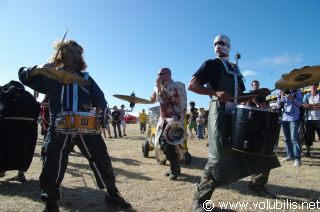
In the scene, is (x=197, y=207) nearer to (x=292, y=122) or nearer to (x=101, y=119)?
(x=101, y=119)

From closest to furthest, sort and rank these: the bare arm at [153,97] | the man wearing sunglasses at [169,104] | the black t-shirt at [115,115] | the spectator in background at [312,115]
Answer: the man wearing sunglasses at [169,104] < the bare arm at [153,97] < the spectator in background at [312,115] < the black t-shirt at [115,115]

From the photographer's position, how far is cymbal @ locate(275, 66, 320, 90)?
380cm

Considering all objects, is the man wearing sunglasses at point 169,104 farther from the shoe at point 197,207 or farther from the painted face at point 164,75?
the shoe at point 197,207

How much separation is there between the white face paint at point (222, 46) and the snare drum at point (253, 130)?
85cm

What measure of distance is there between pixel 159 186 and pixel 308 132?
5.57m

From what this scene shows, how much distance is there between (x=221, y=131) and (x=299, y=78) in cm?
123

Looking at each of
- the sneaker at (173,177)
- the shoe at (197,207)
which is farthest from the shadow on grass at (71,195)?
the sneaker at (173,177)

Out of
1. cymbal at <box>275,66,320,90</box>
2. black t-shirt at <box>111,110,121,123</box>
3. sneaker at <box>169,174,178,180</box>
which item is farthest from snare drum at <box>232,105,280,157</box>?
black t-shirt at <box>111,110,121,123</box>

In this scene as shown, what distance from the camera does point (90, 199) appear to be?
452 cm

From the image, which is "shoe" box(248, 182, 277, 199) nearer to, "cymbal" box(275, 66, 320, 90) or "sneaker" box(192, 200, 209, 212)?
"sneaker" box(192, 200, 209, 212)

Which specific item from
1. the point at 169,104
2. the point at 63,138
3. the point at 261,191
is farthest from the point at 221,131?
the point at 169,104

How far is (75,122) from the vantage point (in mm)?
3812

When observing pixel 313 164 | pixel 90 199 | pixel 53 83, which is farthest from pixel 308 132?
pixel 53 83

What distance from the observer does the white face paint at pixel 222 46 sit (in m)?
4.18
